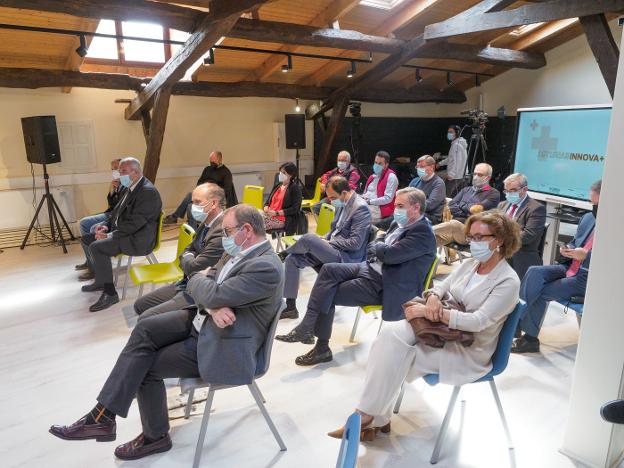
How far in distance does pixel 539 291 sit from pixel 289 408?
186 cm

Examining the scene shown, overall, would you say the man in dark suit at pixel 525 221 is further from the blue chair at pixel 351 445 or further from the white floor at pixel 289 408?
the blue chair at pixel 351 445

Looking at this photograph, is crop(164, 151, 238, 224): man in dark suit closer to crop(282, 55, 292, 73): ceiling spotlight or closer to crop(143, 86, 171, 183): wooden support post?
crop(143, 86, 171, 183): wooden support post

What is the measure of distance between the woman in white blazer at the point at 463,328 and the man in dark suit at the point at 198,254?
43.3 inches

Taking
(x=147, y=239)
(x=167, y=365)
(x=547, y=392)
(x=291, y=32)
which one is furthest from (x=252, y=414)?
(x=291, y=32)

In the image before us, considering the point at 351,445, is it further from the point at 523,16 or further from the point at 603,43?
the point at 523,16

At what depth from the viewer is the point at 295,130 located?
8.23m

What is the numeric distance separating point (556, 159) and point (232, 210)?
476 cm

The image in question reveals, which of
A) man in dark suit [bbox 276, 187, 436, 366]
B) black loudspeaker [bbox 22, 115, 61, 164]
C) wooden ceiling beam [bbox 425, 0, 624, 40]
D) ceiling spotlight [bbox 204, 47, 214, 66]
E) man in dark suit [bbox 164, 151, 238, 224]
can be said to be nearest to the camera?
man in dark suit [bbox 276, 187, 436, 366]

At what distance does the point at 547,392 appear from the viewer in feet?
9.21

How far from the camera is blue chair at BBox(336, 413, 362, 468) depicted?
3.62ft

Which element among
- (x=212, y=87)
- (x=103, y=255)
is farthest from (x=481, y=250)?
(x=212, y=87)

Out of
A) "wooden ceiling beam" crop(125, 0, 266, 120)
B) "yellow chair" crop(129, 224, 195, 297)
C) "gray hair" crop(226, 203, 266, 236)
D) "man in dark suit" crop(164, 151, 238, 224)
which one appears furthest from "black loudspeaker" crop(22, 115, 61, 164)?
"gray hair" crop(226, 203, 266, 236)

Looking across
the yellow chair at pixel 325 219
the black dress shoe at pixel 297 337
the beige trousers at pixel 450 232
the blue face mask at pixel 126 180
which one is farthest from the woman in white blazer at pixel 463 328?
the blue face mask at pixel 126 180

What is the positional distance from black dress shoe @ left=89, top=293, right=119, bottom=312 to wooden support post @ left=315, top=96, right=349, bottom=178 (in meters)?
5.51
